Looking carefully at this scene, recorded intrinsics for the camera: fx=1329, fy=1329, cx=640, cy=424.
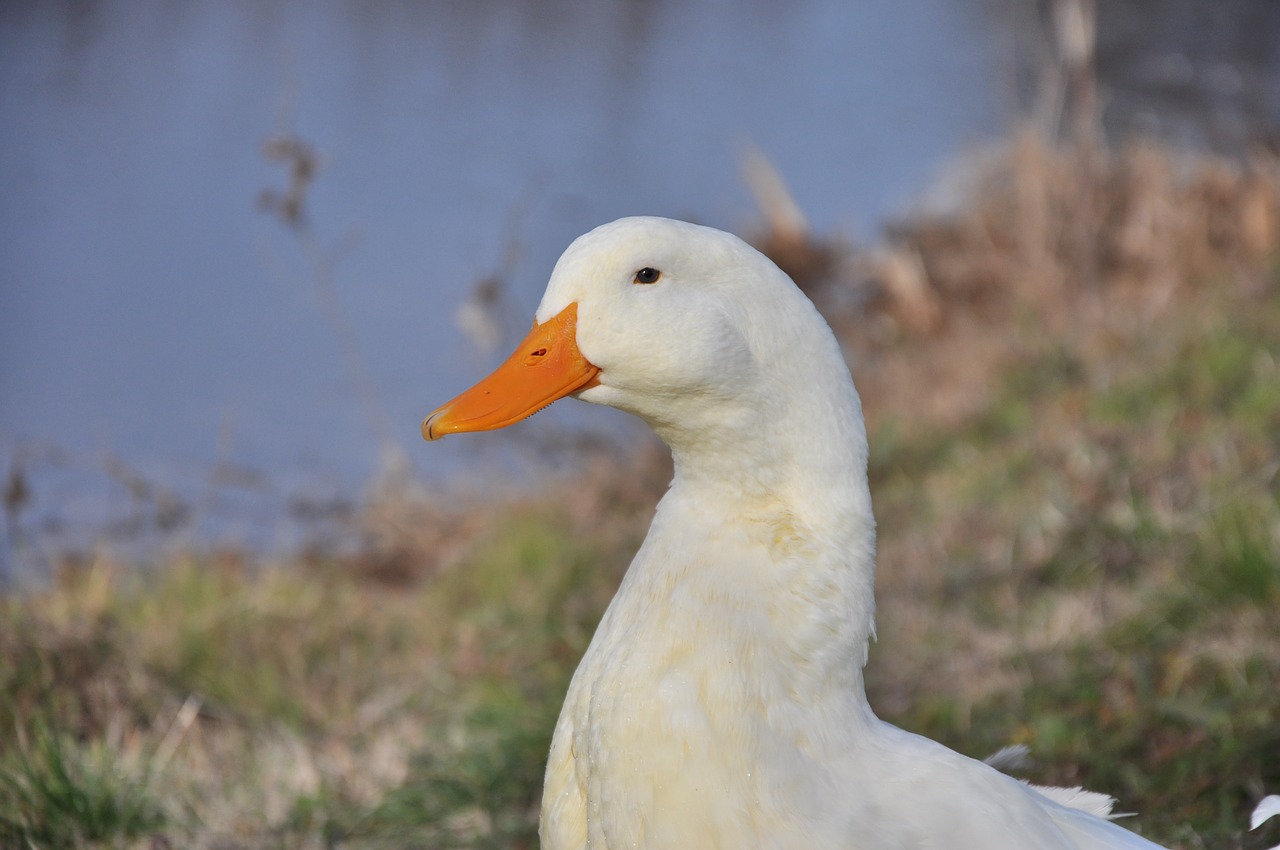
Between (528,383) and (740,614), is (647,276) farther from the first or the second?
(740,614)

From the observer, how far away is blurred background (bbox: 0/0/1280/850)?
3488mm

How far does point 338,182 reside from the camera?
9.88 metres

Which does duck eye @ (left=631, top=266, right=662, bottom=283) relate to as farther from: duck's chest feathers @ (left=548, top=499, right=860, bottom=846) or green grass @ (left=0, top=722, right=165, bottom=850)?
green grass @ (left=0, top=722, right=165, bottom=850)

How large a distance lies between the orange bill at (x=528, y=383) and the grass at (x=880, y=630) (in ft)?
4.53

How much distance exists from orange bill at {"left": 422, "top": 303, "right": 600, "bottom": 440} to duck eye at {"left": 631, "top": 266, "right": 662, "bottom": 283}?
11cm

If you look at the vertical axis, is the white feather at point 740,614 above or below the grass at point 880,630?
above

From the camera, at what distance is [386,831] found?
314 centimetres

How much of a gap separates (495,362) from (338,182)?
9.12 ft

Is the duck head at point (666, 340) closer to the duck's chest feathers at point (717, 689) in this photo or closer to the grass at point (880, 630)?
the duck's chest feathers at point (717, 689)

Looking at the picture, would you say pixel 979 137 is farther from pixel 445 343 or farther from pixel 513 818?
pixel 513 818

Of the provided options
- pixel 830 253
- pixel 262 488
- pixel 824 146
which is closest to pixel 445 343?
pixel 262 488

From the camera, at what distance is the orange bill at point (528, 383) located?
6.77 feet

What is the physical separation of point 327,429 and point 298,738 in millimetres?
4260

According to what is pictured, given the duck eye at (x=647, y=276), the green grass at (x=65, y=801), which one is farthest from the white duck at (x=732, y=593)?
the green grass at (x=65, y=801)
